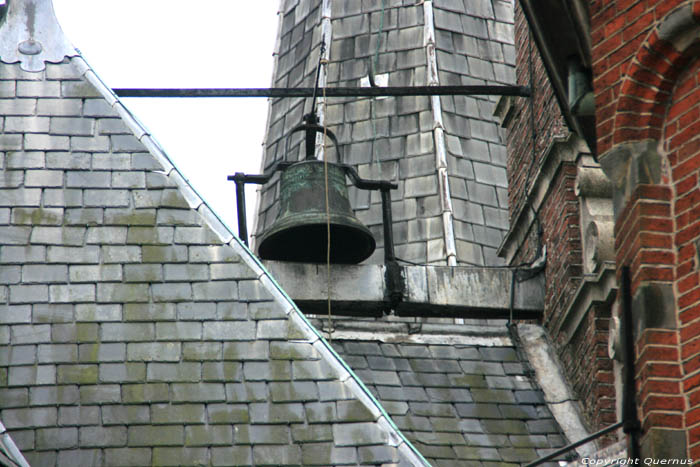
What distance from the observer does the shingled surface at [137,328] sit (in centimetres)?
1247

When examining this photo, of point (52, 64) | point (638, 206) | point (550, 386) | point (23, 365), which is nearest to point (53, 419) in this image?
point (23, 365)

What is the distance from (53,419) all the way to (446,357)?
5758 millimetres

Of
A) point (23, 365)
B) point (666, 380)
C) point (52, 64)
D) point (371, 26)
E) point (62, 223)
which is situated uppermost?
point (371, 26)

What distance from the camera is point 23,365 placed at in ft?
42.0

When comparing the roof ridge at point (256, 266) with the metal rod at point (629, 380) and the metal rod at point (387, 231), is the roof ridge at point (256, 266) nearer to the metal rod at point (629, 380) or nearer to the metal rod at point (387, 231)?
the metal rod at point (629, 380)

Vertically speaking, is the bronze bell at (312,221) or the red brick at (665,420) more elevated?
the bronze bell at (312,221)

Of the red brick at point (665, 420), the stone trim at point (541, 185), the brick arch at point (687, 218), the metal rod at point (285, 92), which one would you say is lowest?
the red brick at point (665, 420)

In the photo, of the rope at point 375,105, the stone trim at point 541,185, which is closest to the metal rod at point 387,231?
the stone trim at point 541,185

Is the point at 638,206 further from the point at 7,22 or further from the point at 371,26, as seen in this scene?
the point at 371,26

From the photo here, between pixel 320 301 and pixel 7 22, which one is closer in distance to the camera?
pixel 7 22

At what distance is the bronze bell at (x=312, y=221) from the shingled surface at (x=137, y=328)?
249 centimetres

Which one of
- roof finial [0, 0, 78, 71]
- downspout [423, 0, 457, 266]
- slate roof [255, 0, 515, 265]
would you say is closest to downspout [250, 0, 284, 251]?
slate roof [255, 0, 515, 265]

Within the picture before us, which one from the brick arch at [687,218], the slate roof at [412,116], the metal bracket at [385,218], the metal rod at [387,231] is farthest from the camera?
the slate roof at [412,116]

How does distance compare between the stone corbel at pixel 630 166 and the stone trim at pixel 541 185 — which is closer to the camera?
the stone corbel at pixel 630 166
